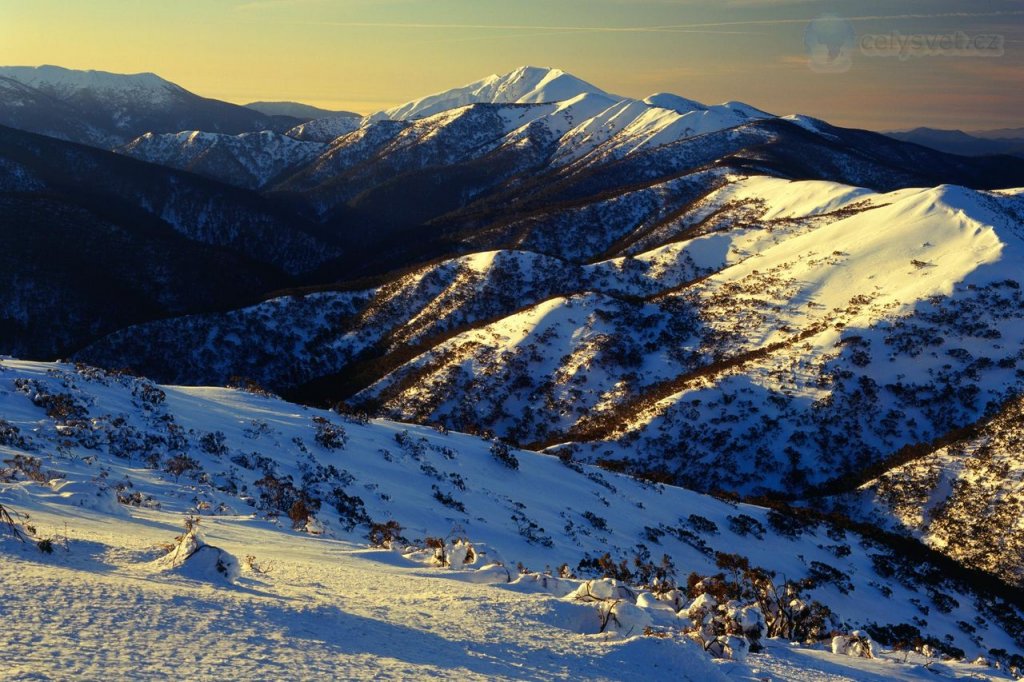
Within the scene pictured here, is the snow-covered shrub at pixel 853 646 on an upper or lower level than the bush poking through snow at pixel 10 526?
lower

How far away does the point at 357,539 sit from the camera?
397 inches

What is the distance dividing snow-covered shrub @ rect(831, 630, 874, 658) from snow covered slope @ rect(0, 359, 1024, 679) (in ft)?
1.88

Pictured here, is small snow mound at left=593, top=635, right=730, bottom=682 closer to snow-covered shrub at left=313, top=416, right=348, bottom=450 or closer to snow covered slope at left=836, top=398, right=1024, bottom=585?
snow-covered shrub at left=313, top=416, right=348, bottom=450

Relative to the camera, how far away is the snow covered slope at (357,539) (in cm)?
525

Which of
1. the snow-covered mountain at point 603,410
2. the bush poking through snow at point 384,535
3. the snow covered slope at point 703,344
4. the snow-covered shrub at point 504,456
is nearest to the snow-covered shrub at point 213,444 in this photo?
the snow-covered mountain at point 603,410

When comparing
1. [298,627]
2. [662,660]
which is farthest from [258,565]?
[662,660]

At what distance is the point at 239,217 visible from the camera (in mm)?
136500

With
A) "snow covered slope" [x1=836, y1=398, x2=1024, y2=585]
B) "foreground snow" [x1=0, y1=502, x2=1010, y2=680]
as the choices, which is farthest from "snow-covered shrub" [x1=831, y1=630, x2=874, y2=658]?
"snow covered slope" [x1=836, y1=398, x2=1024, y2=585]

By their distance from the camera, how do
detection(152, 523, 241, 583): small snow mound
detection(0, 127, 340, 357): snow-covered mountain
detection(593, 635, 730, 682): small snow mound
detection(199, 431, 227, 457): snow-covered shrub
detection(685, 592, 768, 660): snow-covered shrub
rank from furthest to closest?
detection(0, 127, 340, 357): snow-covered mountain
detection(199, 431, 227, 457): snow-covered shrub
detection(685, 592, 768, 660): snow-covered shrub
detection(152, 523, 241, 583): small snow mound
detection(593, 635, 730, 682): small snow mound

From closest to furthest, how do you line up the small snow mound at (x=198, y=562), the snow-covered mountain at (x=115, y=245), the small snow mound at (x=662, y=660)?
the small snow mound at (x=662, y=660) → the small snow mound at (x=198, y=562) → the snow-covered mountain at (x=115, y=245)

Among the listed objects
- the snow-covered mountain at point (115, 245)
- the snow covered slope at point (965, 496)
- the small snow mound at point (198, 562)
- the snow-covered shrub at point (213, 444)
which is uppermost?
the snow-covered mountain at point (115, 245)

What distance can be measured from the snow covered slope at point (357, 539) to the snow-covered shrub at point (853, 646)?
22.5 inches

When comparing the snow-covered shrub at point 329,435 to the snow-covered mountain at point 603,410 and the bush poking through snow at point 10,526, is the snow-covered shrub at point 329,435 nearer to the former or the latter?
the snow-covered mountain at point 603,410

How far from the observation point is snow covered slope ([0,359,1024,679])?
5254 mm
